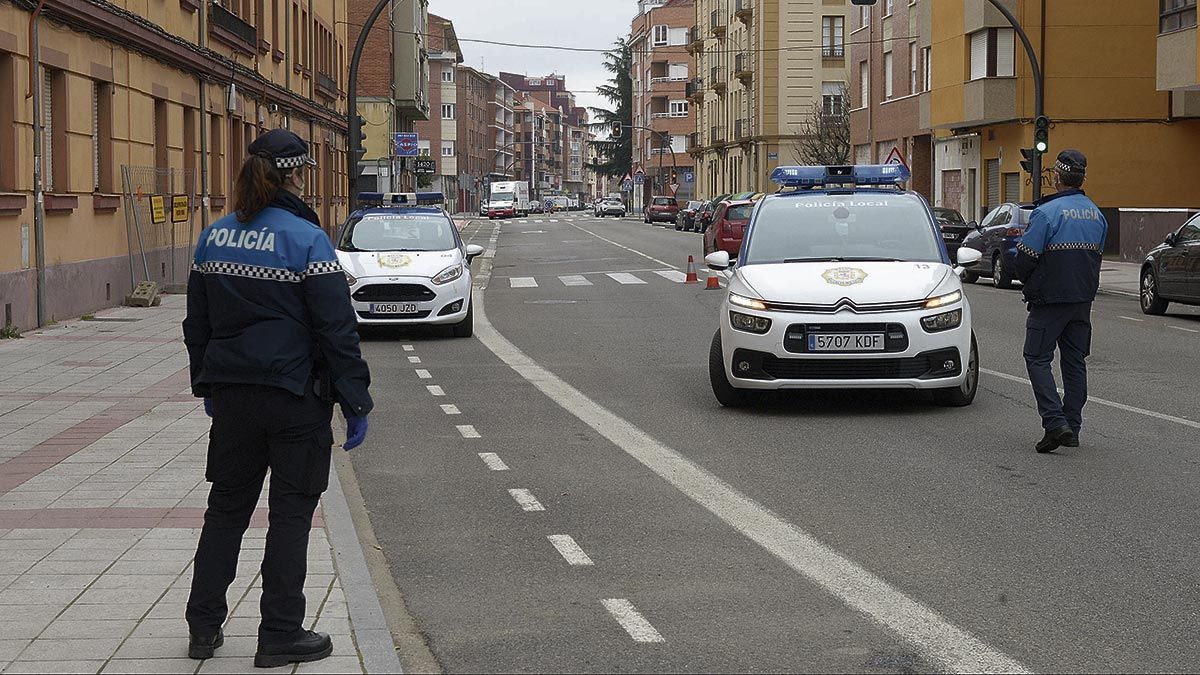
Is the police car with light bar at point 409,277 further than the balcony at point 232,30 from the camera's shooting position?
No

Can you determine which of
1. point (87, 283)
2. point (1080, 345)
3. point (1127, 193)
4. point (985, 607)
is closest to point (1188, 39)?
point (1127, 193)

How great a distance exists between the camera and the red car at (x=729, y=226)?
37125 millimetres

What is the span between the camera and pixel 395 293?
59.5 feet

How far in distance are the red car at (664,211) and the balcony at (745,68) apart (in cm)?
772

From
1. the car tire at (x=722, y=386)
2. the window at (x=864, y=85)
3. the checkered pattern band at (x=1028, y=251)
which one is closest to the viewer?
the checkered pattern band at (x=1028, y=251)

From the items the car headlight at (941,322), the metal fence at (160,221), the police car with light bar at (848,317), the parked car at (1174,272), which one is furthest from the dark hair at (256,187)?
the metal fence at (160,221)

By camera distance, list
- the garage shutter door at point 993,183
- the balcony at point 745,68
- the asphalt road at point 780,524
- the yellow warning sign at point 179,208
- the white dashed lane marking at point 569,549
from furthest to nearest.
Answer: the balcony at point 745,68 → the garage shutter door at point 993,183 → the yellow warning sign at point 179,208 → the white dashed lane marking at point 569,549 → the asphalt road at point 780,524

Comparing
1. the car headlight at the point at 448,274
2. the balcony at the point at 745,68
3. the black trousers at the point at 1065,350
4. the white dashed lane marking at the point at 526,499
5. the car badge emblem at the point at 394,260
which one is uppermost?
the balcony at the point at 745,68

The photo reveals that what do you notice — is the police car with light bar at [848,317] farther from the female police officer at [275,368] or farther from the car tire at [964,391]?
the female police officer at [275,368]

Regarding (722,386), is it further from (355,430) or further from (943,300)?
(355,430)

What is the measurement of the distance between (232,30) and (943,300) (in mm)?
22593

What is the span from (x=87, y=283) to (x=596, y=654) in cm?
1740

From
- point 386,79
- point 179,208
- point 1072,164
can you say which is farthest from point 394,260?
point 386,79

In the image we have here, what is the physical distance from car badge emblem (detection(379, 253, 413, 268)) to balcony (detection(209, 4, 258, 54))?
39.6 feet
